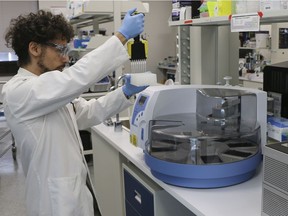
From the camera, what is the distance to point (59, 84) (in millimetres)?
1351

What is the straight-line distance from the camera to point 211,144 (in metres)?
1.39

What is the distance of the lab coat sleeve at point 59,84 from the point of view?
53.3 inches

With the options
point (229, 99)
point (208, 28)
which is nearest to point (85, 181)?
point (229, 99)

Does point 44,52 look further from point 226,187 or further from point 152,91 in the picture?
point 226,187

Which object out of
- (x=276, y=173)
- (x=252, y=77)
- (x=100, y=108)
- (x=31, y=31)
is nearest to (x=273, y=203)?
(x=276, y=173)

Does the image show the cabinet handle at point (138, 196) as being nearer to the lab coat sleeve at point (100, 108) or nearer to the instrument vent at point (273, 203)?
the lab coat sleeve at point (100, 108)

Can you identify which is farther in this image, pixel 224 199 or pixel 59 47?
pixel 59 47

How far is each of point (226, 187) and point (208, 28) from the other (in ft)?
3.58

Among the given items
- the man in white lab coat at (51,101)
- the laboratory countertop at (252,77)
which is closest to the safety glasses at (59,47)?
the man in white lab coat at (51,101)

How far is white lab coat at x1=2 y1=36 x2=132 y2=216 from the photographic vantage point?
1.37m

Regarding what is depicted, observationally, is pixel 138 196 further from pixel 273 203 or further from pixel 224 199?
pixel 273 203

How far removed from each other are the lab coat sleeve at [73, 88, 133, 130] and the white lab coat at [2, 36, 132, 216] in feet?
0.53

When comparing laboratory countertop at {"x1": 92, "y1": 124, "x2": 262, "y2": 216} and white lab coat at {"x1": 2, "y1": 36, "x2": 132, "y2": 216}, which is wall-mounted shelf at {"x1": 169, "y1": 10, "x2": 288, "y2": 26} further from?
laboratory countertop at {"x1": 92, "y1": 124, "x2": 262, "y2": 216}

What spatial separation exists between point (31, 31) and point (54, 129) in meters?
0.45
